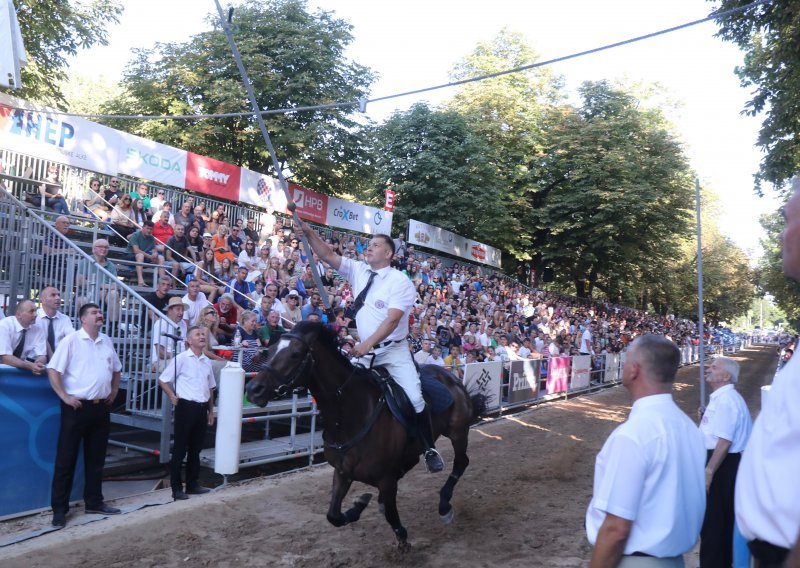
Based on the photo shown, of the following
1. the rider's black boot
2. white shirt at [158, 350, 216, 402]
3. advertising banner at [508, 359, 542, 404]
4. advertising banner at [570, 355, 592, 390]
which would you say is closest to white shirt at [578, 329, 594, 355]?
advertising banner at [570, 355, 592, 390]

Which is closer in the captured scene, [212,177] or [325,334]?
[325,334]

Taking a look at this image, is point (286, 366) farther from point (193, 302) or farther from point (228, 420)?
point (193, 302)

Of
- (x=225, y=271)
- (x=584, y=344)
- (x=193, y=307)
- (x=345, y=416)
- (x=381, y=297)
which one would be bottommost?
(x=345, y=416)

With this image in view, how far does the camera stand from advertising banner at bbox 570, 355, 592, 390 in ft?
70.7

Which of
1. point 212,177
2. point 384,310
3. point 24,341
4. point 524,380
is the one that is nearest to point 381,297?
point 384,310

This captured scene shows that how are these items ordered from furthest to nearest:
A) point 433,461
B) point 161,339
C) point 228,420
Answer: point 161,339
point 228,420
point 433,461

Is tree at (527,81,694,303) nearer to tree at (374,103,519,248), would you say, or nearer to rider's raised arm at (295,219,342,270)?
tree at (374,103,519,248)

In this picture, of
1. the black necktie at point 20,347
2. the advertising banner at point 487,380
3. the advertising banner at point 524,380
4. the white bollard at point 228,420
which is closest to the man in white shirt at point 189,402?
the white bollard at point 228,420

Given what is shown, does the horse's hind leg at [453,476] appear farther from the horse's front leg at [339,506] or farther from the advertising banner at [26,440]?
the advertising banner at [26,440]

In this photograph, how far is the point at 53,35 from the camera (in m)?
22.1

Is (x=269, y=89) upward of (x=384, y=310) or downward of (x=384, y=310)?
upward

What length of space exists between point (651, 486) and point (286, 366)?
3.39 m

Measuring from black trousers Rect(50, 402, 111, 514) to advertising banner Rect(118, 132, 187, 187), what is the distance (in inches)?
376

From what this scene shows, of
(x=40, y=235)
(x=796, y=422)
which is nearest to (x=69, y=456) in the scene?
(x=40, y=235)
